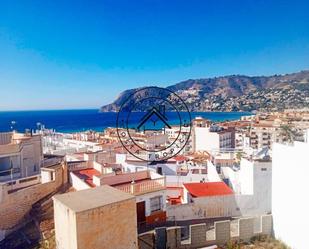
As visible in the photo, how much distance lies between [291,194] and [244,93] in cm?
8572

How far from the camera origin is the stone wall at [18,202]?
13026 millimetres

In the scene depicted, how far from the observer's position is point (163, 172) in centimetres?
2077

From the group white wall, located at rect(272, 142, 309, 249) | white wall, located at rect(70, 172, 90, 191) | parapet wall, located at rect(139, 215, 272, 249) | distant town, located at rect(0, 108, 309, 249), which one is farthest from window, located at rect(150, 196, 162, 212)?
white wall, located at rect(272, 142, 309, 249)

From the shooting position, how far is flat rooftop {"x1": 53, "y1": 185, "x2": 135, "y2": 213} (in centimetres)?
784

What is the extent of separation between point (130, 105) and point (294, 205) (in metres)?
7.41

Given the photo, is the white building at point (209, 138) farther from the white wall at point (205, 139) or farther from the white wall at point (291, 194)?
the white wall at point (291, 194)

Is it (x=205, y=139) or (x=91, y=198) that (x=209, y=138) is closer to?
(x=205, y=139)

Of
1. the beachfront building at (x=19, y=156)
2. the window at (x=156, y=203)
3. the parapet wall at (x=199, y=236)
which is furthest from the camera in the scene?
the beachfront building at (x=19, y=156)

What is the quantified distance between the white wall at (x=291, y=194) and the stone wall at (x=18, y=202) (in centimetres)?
1077

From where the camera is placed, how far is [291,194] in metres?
10.2

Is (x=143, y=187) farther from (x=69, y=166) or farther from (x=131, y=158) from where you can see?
(x=131, y=158)

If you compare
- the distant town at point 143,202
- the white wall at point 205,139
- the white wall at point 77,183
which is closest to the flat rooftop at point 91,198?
the distant town at point 143,202

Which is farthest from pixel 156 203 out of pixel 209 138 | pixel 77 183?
pixel 209 138

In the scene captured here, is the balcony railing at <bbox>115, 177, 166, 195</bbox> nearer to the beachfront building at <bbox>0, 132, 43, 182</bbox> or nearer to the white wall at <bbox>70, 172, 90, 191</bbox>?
the white wall at <bbox>70, 172, 90, 191</bbox>
